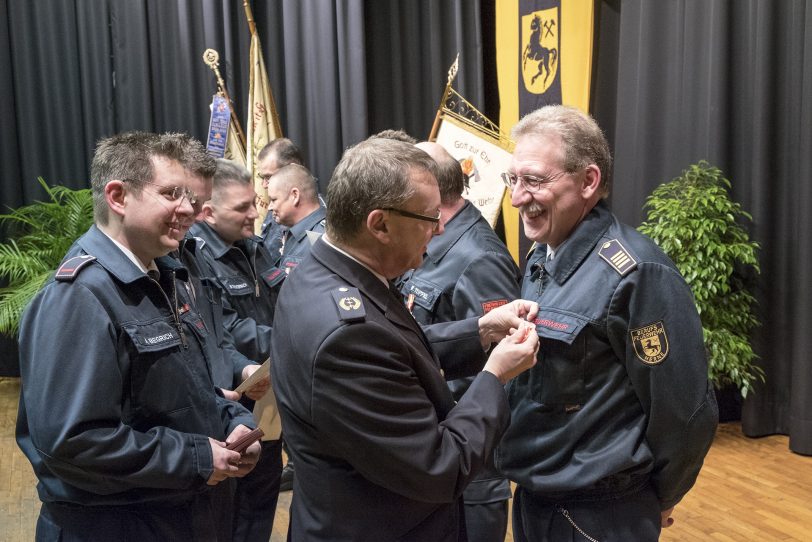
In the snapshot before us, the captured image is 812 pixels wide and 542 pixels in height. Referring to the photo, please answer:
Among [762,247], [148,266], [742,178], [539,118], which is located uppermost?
[539,118]

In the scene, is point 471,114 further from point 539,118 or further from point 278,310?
point 278,310

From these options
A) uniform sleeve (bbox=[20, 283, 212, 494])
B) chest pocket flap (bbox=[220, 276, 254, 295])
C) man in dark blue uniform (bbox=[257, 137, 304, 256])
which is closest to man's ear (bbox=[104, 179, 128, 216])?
uniform sleeve (bbox=[20, 283, 212, 494])

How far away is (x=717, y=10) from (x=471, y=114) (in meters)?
1.97

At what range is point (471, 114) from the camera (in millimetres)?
5762

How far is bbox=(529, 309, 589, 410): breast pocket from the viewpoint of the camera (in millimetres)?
1601

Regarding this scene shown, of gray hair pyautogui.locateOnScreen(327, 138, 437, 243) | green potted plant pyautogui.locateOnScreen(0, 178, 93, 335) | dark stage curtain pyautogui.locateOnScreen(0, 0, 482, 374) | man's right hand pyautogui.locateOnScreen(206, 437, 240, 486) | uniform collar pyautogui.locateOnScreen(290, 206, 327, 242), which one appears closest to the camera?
gray hair pyautogui.locateOnScreen(327, 138, 437, 243)

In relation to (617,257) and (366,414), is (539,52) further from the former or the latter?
(366,414)

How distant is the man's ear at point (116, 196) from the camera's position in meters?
1.71

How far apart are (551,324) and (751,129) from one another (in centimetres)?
326

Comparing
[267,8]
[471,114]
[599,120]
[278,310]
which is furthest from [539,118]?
[267,8]

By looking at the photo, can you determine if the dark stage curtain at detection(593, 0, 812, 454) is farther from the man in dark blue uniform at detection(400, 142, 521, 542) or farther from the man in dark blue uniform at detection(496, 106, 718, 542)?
the man in dark blue uniform at detection(496, 106, 718, 542)

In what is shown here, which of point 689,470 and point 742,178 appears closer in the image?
point 689,470

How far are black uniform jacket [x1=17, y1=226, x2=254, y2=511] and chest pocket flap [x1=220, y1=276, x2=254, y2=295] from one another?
4.09 feet

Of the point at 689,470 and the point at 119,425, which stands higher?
the point at 119,425
